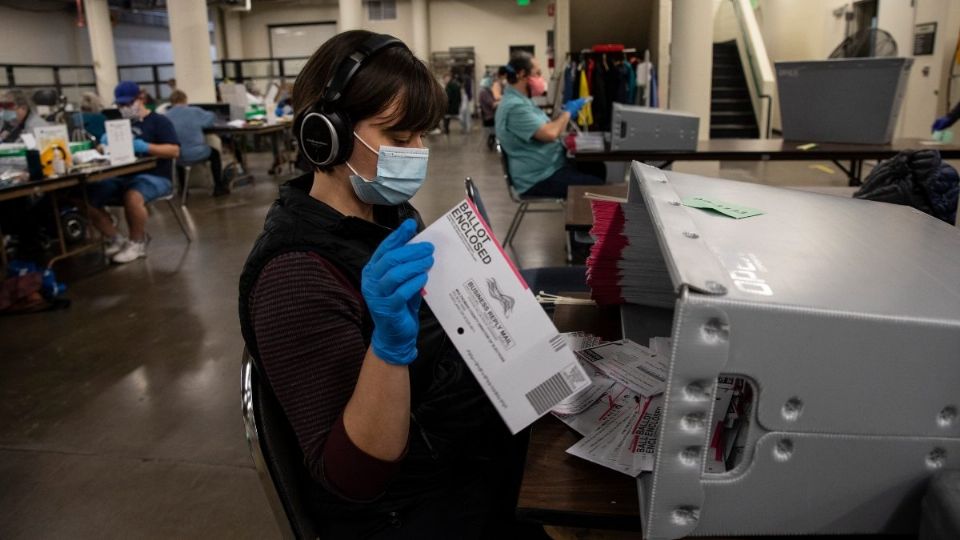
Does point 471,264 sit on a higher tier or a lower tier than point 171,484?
higher

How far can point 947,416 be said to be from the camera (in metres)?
0.62

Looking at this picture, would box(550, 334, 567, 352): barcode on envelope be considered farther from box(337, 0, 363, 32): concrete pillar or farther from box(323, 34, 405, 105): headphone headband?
box(337, 0, 363, 32): concrete pillar

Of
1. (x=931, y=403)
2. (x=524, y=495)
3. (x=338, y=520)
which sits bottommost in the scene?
(x=338, y=520)

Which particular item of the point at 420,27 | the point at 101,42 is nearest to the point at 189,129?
the point at 101,42

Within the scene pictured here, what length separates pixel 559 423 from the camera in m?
1.02

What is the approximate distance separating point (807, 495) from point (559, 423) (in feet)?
1.36

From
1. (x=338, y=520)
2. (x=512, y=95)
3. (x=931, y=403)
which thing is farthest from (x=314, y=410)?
(x=512, y=95)

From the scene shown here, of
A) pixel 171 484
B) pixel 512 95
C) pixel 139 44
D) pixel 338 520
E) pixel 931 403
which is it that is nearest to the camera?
pixel 931 403

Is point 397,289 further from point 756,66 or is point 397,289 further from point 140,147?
point 756,66

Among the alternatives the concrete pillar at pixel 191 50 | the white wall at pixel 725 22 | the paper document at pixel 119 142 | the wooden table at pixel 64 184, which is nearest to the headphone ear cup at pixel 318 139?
the wooden table at pixel 64 184

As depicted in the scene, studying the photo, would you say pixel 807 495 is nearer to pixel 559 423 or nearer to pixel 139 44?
pixel 559 423

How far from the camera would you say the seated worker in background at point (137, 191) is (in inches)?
202

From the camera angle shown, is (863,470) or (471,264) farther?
(471,264)

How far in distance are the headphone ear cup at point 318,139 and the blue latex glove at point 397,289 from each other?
321 millimetres
